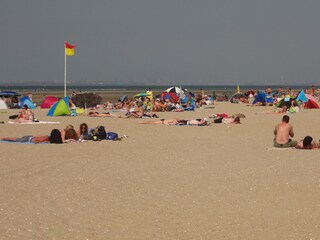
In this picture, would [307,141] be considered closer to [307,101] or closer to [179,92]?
[307,101]

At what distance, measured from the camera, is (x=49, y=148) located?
12.6 meters

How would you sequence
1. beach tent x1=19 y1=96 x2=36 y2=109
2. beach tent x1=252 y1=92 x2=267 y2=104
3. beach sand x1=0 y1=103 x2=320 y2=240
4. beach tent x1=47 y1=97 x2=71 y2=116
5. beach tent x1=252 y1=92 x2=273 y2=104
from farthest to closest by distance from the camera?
beach tent x1=252 y1=92 x2=267 y2=104
beach tent x1=252 y1=92 x2=273 y2=104
beach tent x1=19 y1=96 x2=36 y2=109
beach tent x1=47 y1=97 x2=71 y2=116
beach sand x1=0 y1=103 x2=320 y2=240

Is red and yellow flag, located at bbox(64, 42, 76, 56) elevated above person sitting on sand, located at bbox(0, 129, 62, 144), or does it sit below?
above

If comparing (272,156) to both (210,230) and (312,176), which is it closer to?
(312,176)

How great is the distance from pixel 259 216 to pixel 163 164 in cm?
401

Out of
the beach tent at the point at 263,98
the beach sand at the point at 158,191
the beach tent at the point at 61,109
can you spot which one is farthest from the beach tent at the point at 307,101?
the beach sand at the point at 158,191

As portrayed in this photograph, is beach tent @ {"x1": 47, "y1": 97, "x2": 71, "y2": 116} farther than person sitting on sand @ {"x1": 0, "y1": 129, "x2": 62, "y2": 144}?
Yes

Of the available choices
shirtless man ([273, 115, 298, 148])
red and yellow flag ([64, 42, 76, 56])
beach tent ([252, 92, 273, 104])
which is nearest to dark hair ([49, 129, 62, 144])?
shirtless man ([273, 115, 298, 148])

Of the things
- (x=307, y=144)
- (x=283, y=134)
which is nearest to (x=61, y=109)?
(x=283, y=134)

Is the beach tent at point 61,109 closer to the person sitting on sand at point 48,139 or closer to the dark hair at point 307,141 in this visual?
the person sitting on sand at point 48,139

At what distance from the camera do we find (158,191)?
25.2 feet

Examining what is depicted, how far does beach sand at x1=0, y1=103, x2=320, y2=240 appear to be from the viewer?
19.2 feet

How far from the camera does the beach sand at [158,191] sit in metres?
5.84

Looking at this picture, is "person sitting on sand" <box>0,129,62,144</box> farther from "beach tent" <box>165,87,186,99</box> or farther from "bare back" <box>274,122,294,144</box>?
"beach tent" <box>165,87,186,99</box>
